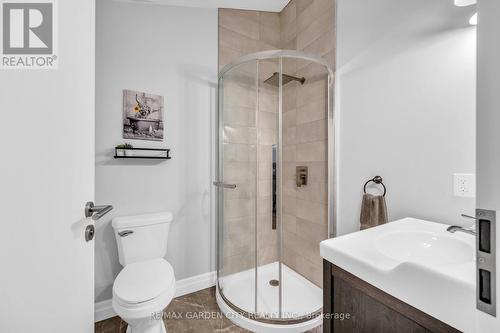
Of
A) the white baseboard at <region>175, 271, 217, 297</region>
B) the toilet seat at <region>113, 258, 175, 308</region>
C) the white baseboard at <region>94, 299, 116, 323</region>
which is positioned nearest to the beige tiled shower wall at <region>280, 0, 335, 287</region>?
the white baseboard at <region>175, 271, 217, 297</region>

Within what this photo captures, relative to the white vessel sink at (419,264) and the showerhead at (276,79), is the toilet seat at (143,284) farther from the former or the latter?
the showerhead at (276,79)

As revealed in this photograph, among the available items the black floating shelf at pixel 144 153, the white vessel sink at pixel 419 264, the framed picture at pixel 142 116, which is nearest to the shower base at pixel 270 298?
the white vessel sink at pixel 419 264

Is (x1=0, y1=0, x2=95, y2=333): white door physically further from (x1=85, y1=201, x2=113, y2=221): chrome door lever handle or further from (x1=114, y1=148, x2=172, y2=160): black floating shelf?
(x1=114, y1=148, x2=172, y2=160): black floating shelf

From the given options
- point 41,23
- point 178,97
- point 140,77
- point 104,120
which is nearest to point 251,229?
point 178,97

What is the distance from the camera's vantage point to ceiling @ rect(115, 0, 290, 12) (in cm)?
190

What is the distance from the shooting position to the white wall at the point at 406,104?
1078 millimetres

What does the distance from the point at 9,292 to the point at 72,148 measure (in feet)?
1.44

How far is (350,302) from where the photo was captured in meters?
0.79

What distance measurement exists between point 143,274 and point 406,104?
78.1 inches

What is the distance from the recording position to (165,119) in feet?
6.34

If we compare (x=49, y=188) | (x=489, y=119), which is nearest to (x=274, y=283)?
(x=49, y=188)

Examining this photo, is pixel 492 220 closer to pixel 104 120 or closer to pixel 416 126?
pixel 416 126

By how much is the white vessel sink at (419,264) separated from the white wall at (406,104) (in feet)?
0.82

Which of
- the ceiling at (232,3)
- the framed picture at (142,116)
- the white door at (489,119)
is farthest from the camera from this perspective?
the ceiling at (232,3)
